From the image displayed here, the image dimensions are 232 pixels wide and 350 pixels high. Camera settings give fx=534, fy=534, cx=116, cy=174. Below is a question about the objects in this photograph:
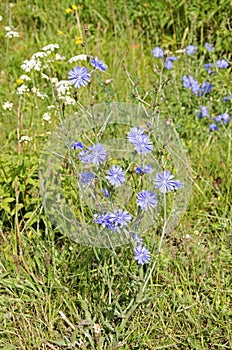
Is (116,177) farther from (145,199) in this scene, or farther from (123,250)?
(123,250)

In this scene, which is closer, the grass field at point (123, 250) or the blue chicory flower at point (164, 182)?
the blue chicory flower at point (164, 182)

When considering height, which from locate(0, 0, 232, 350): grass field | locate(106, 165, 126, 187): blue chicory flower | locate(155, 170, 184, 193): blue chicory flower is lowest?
locate(0, 0, 232, 350): grass field

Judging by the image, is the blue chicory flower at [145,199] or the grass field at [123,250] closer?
the blue chicory flower at [145,199]

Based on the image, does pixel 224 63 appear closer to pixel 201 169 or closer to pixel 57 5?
pixel 201 169

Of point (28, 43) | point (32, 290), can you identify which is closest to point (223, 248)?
point (32, 290)

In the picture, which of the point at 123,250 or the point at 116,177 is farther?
the point at 123,250

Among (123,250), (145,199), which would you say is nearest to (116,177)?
(145,199)

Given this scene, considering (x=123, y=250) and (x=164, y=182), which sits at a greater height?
(x=164, y=182)

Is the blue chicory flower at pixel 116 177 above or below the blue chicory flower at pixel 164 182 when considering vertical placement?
above

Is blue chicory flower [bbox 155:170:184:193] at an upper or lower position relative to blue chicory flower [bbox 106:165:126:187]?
lower

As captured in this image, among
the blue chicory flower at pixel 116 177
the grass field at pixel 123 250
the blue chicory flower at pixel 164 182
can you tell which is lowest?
the grass field at pixel 123 250

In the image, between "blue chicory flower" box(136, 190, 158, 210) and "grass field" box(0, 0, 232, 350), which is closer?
"blue chicory flower" box(136, 190, 158, 210)
